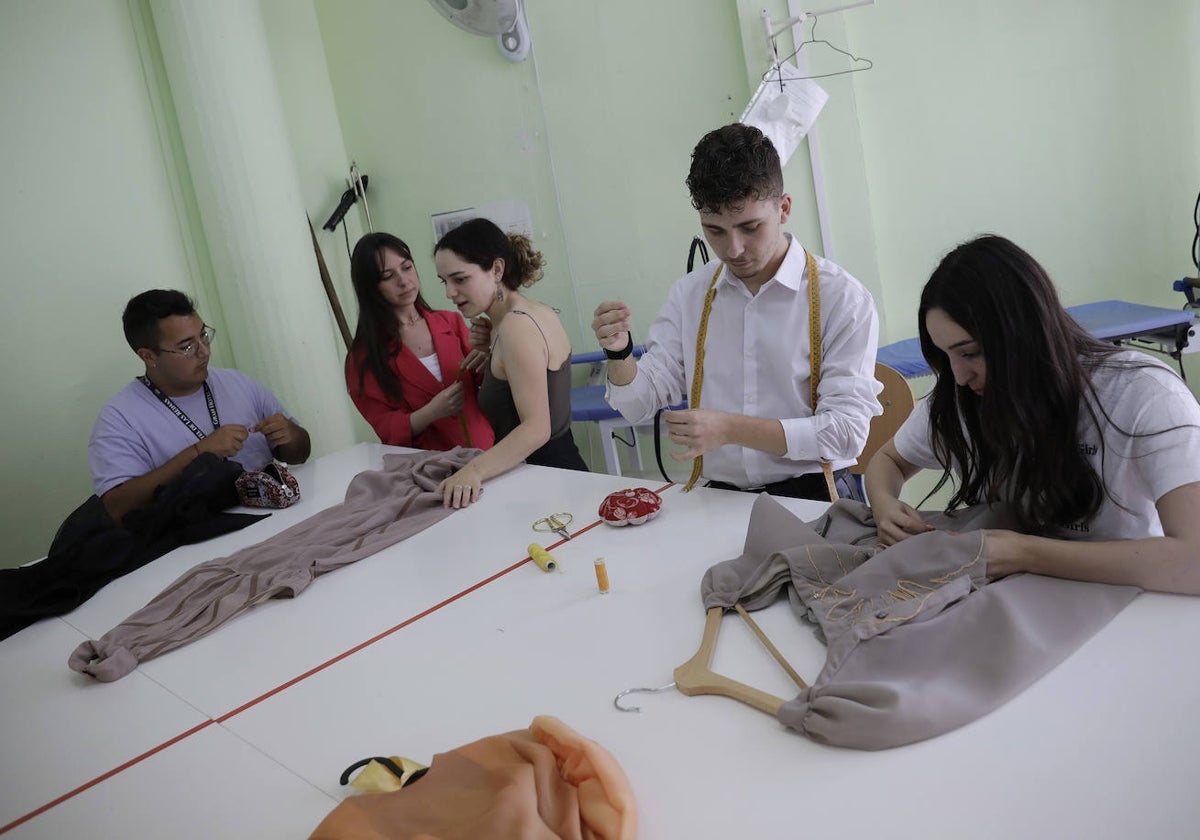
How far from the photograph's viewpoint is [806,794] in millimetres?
987

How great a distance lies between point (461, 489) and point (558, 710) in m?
A: 1.08

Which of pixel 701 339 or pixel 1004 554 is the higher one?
pixel 701 339

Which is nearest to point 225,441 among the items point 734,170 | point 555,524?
point 555,524

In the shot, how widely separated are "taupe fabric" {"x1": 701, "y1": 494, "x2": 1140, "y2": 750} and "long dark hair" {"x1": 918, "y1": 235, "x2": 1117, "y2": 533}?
0.37 ft

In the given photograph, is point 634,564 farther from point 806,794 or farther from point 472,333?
point 472,333

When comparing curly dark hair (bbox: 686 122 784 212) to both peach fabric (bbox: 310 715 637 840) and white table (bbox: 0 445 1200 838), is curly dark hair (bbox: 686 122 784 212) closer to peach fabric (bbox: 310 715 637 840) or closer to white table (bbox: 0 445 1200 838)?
white table (bbox: 0 445 1200 838)

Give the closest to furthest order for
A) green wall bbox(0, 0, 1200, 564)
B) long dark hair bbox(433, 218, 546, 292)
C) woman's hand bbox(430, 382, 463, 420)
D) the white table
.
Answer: the white table < long dark hair bbox(433, 218, 546, 292) < woman's hand bbox(430, 382, 463, 420) < green wall bbox(0, 0, 1200, 564)

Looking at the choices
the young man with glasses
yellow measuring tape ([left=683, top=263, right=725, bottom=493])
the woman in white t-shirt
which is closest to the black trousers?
yellow measuring tape ([left=683, top=263, right=725, bottom=493])

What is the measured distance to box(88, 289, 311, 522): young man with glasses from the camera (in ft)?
8.61

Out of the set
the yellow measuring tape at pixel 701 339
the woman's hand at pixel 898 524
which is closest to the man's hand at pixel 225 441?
the yellow measuring tape at pixel 701 339

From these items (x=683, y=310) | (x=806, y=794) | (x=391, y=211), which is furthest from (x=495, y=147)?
(x=806, y=794)

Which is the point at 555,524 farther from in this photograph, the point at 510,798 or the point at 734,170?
the point at 510,798

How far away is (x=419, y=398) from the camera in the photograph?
303 centimetres

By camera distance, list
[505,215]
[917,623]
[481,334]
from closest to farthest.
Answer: [917,623] < [481,334] < [505,215]
